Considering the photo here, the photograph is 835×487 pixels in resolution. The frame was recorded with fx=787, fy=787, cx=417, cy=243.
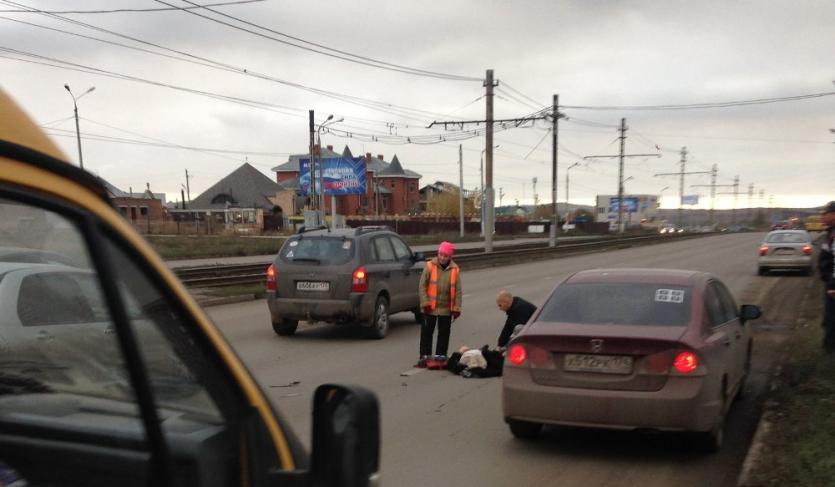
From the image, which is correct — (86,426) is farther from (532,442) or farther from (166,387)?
(532,442)

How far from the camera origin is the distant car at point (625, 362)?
19.0 feet

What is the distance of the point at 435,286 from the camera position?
32.3ft

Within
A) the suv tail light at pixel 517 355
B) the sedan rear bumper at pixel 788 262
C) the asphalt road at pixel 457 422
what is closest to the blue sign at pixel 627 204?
the sedan rear bumper at pixel 788 262

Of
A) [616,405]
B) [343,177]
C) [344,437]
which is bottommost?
[616,405]

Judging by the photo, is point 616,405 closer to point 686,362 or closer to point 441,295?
point 686,362

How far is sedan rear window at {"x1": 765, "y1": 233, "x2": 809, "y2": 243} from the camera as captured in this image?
2652 cm

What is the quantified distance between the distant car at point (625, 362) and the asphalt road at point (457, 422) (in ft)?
1.05

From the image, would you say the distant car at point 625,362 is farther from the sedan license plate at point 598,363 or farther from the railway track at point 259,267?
the railway track at point 259,267

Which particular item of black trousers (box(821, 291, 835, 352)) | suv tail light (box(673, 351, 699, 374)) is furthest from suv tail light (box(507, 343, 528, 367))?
black trousers (box(821, 291, 835, 352))

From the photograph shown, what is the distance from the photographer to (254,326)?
45.4ft

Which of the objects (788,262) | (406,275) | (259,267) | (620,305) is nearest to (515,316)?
(620,305)

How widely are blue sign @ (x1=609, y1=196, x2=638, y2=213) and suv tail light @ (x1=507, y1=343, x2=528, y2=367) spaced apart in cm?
Result: 11347

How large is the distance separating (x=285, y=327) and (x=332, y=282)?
4.27 ft

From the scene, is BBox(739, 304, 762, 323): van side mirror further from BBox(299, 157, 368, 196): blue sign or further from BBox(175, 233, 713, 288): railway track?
BBox(299, 157, 368, 196): blue sign
